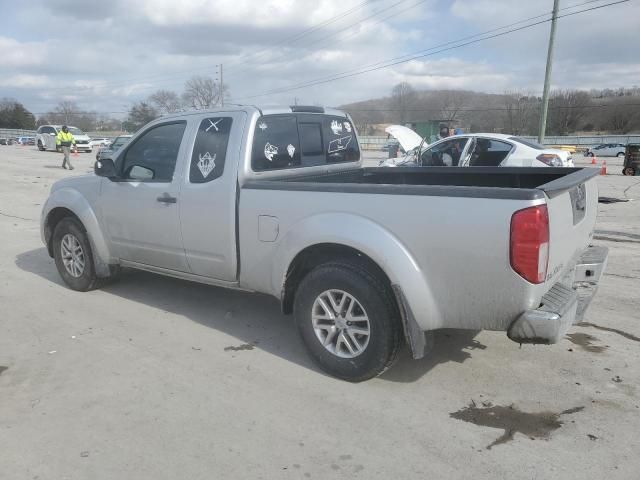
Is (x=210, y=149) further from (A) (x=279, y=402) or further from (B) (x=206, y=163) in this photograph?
(A) (x=279, y=402)

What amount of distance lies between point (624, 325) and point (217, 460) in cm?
379

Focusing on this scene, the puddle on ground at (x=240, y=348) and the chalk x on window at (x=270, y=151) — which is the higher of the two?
the chalk x on window at (x=270, y=151)

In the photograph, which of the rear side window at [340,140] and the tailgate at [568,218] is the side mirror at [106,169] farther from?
the tailgate at [568,218]

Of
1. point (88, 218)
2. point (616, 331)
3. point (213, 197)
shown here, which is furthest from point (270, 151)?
point (616, 331)

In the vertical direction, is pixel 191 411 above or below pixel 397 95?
below

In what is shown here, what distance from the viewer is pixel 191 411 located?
3.45 m

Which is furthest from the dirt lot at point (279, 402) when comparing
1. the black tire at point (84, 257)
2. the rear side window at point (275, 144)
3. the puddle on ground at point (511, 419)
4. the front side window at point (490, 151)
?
the front side window at point (490, 151)

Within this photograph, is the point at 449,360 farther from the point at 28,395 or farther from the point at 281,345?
the point at 28,395

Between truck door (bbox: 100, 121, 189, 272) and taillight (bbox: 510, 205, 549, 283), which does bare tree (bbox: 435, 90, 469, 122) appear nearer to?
truck door (bbox: 100, 121, 189, 272)

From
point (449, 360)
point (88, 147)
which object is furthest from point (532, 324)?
point (88, 147)

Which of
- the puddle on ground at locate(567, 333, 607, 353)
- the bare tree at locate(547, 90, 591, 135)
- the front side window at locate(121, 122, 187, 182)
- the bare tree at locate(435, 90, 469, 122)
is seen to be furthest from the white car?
the bare tree at locate(547, 90, 591, 135)

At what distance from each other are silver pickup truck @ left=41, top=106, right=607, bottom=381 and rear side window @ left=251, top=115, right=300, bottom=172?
14mm

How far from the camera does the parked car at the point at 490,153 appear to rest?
10.8 m

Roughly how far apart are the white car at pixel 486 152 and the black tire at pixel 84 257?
7281 millimetres
